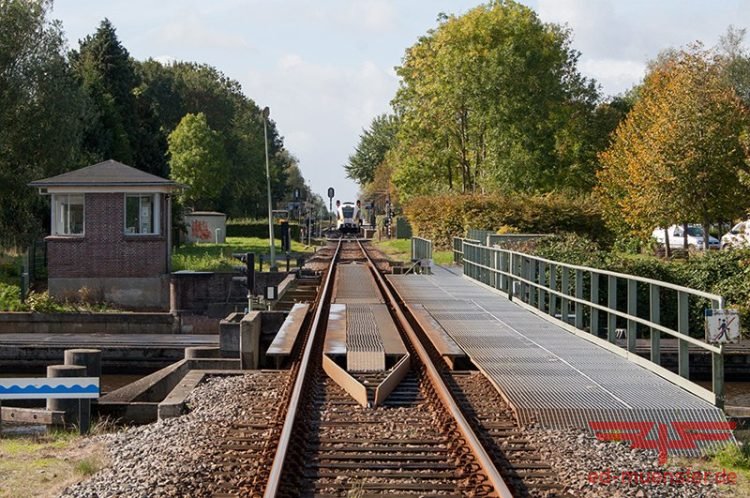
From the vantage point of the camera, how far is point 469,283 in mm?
28062

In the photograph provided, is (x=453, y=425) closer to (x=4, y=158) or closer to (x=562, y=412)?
(x=562, y=412)

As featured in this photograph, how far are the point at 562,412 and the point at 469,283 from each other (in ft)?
59.7

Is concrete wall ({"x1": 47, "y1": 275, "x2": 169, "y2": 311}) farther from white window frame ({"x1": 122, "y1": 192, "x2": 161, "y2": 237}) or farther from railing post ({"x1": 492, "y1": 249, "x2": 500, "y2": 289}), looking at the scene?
railing post ({"x1": 492, "y1": 249, "x2": 500, "y2": 289})

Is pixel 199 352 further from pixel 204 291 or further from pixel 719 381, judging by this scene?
pixel 204 291

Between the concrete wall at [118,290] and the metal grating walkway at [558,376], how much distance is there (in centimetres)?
1343

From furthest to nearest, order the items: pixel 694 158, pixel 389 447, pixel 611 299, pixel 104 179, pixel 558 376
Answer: pixel 694 158 → pixel 104 179 → pixel 611 299 → pixel 558 376 → pixel 389 447

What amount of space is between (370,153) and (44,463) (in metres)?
115

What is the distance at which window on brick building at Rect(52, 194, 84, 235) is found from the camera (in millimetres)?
31212

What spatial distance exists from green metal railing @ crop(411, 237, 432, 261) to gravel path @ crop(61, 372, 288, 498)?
2481 cm

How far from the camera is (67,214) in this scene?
3159cm

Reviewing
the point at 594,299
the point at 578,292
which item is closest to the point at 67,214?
the point at 578,292

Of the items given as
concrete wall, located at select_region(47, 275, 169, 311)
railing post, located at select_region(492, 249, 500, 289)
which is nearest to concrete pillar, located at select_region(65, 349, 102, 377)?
railing post, located at select_region(492, 249, 500, 289)

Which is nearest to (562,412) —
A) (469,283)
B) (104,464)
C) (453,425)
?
(453,425)

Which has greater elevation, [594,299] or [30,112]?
[30,112]
